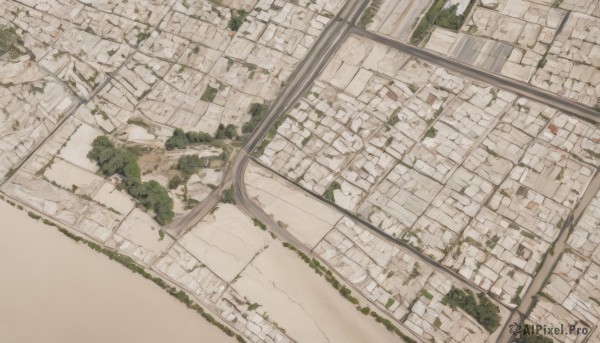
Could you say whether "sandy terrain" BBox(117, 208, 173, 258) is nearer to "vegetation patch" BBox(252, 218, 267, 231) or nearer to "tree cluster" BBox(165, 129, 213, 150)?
"tree cluster" BBox(165, 129, 213, 150)

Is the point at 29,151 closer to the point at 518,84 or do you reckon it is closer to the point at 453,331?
the point at 453,331

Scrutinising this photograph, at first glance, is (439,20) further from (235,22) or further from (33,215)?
(33,215)

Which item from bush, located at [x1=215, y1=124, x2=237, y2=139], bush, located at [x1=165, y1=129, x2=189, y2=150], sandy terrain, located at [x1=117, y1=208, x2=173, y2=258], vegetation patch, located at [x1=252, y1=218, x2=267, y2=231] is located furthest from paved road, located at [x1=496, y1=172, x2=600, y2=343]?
bush, located at [x1=165, y1=129, x2=189, y2=150]

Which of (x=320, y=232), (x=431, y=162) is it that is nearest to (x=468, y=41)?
(x=431, y=162)

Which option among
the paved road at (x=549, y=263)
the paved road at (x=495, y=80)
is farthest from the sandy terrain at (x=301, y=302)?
the paved road at (x=495, y=80)

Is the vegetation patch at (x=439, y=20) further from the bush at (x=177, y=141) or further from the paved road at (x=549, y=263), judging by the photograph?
the bush at (x=177, y=141)

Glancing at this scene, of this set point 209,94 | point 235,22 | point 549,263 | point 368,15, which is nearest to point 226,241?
point 209,94

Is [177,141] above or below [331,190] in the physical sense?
below
